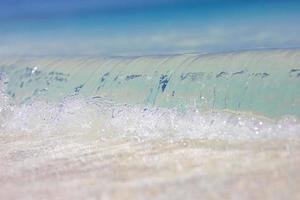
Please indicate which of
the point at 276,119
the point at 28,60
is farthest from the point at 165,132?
the point at 28,60

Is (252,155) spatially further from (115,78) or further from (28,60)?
(28,60)

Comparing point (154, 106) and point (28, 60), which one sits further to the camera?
point (28, 60)

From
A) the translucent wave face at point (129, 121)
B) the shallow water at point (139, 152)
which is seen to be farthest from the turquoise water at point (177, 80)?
the shallow water at point (139, 152)

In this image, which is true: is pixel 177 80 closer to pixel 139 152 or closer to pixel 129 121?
pixel 129 121

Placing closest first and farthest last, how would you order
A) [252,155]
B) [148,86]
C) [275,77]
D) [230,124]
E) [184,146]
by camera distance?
1. [252,155]
2. [184,146]
3. [230,124]
4. [275,77]
5. [148,86]

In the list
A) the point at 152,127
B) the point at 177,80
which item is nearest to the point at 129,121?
the point at 152,127

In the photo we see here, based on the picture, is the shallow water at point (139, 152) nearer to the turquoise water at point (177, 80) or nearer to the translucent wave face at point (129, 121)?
the translucent wave face at point (129, 121)

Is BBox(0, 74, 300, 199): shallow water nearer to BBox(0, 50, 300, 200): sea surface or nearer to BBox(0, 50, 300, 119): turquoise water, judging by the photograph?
BBox(0, 50, 300, 200): sea surface
